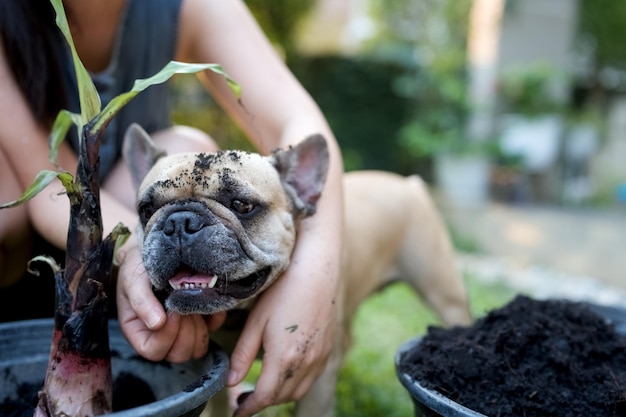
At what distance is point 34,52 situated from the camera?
5.03ft

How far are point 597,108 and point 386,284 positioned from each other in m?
6.38

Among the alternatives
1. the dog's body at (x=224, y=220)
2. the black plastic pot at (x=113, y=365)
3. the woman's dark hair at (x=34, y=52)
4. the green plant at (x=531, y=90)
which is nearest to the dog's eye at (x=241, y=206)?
the dog's body at (x=224, y=220)

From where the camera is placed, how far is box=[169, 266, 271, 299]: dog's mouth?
1251 mm

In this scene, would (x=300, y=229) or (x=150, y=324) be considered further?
(x=300, y=229)

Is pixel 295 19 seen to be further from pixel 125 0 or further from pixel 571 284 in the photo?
pixel 125 0

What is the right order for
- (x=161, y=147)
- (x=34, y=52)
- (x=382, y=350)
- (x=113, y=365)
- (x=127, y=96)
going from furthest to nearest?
(x=382, y=350)
(x=161, y=147)
(x=34, y=52)
(x=113, y=365)
(x=127, y=96)

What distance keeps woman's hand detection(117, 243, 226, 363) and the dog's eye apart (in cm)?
23

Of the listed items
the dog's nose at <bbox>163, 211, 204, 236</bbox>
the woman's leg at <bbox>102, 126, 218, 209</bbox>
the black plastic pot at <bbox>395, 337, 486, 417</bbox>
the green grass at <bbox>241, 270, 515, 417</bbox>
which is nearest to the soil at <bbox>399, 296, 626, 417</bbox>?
the black plastic pot at <bbox>395, 337, 486, 417</bbox>

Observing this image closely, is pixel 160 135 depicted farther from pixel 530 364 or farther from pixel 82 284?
pixel 530 364

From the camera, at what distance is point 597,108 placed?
776cm

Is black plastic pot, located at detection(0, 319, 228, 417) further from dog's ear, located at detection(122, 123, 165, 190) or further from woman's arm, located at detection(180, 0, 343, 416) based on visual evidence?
dog's ear, located at detection(122, 123, 165, 190)

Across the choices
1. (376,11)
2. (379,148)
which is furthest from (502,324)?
(376,11)

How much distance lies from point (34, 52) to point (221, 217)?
680 mm

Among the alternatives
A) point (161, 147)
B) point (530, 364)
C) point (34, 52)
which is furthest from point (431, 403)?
point (34, 52)
